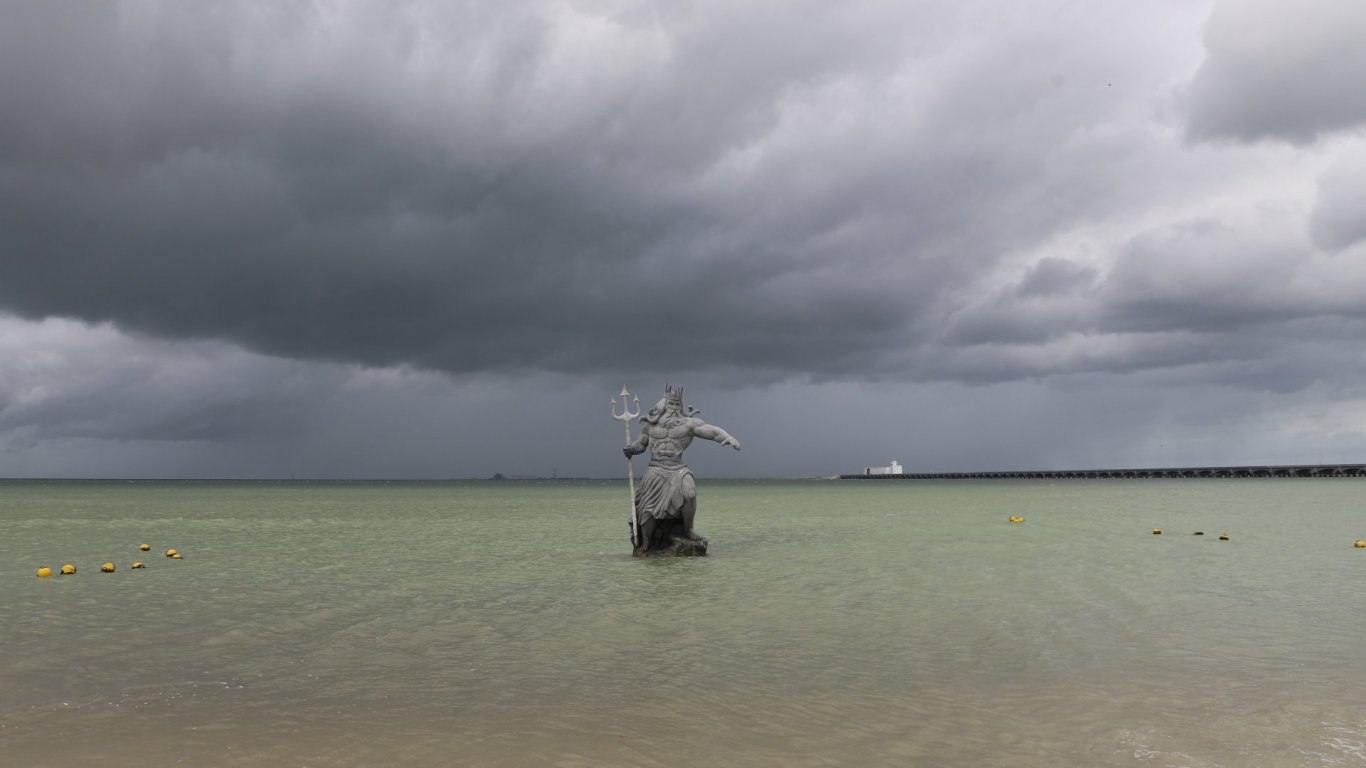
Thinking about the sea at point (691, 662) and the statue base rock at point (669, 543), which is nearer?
the sea at point (691, 662)

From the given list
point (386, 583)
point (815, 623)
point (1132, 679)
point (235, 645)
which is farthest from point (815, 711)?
point (386, 583)

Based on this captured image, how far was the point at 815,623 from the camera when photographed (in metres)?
11.1

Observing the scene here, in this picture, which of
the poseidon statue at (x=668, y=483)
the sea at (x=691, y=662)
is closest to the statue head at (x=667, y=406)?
the poseidon statue at (x=668, y=483)

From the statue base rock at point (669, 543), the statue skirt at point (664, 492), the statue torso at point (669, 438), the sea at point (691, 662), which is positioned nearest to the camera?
the sea at point (691, 662)

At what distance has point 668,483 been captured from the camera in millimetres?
19109

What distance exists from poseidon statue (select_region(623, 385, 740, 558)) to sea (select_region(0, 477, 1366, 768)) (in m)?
0.83

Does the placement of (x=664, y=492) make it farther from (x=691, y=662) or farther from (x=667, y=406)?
(x=691, y=662)

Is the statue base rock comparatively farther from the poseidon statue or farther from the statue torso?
the statue torso

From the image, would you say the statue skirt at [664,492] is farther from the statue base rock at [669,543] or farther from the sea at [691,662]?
the sea at [691,662]

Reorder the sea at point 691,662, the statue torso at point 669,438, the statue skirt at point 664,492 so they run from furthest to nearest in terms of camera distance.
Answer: the statue torso at point 669,438 < the statue skirt at point 664,492 < the sea at point 691,662

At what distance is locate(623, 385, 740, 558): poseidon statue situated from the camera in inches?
755

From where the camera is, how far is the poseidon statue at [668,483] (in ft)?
62.9

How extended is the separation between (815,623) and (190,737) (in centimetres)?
703

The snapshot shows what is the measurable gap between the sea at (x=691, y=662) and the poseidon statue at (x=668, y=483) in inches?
32.5
